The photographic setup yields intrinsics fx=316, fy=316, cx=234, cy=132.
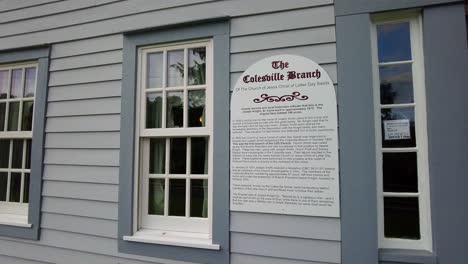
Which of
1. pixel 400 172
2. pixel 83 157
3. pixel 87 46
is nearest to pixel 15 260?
pixel 83 157

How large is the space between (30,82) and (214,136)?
258cm

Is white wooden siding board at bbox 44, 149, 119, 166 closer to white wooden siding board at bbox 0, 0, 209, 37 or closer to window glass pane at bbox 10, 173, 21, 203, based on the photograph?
window glass pane at bbox 10, 173, 21, 203

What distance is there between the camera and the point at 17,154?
3.84 meters

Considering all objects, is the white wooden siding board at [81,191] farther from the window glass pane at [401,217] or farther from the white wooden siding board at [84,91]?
the window glass pane at [401,217]

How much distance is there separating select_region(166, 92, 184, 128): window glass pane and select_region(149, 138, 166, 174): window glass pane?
0.67 feet

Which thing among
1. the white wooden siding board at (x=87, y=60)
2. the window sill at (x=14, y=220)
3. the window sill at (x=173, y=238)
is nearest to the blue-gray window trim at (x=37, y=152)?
the window sill at (x=14, y=220)

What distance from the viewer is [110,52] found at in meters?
3.31

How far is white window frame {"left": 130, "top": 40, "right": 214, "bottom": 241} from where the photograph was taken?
289 centimetres

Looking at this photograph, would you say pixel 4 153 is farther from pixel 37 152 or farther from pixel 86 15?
pixel 86 15

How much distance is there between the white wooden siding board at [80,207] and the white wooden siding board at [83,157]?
0.40 m

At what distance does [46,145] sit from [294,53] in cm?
286

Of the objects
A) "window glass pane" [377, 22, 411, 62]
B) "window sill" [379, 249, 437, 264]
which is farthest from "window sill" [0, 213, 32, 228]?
"window glass pane" [377, 22, 411, 62]

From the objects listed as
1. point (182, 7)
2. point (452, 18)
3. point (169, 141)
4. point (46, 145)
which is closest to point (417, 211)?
point (452, 18)

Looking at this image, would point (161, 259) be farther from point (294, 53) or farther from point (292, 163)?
point (294, 53)
